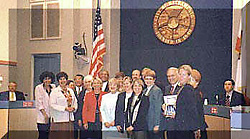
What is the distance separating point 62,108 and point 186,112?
1466mm

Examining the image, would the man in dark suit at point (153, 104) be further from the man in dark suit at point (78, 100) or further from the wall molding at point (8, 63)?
→ the wall molding at point (8, 63)

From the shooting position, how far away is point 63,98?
15.8 ft

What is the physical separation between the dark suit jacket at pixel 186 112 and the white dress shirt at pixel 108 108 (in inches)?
28.9

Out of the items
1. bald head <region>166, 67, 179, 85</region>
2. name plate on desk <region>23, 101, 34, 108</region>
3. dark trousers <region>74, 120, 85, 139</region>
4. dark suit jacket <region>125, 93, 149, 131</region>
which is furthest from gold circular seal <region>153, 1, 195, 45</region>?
name plate on desk <region>23, 101, 34, 108</region>

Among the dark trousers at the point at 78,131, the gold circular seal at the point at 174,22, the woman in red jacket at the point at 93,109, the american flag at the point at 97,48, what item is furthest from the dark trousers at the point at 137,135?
the gold circular seal at the point at 174,22

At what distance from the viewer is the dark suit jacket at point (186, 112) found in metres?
4.59

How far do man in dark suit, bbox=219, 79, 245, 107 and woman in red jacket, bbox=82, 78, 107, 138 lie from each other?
139cm

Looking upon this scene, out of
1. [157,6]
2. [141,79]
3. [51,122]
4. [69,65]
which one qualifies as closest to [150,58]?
[141,79]

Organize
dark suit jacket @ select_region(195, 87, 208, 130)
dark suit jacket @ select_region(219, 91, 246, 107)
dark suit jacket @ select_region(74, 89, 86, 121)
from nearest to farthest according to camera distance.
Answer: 1. dark suit jacket @ select_region(219, 91, 246, 107)
2. dark suit jacket @ select_region(195, 87, 208, 130)
3. dark suit jacket @ select_region(74, 89, 86, 121)

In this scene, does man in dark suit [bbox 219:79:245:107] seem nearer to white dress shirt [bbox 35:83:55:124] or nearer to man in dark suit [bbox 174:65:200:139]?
man in dark suit [bbox 174:65:200:139]

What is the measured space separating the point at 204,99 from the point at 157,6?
3.95ft

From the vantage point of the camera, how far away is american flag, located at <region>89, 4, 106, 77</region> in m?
4.66

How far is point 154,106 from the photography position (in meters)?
4.64

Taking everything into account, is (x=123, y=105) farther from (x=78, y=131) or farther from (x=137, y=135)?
(x=78, y=131)
